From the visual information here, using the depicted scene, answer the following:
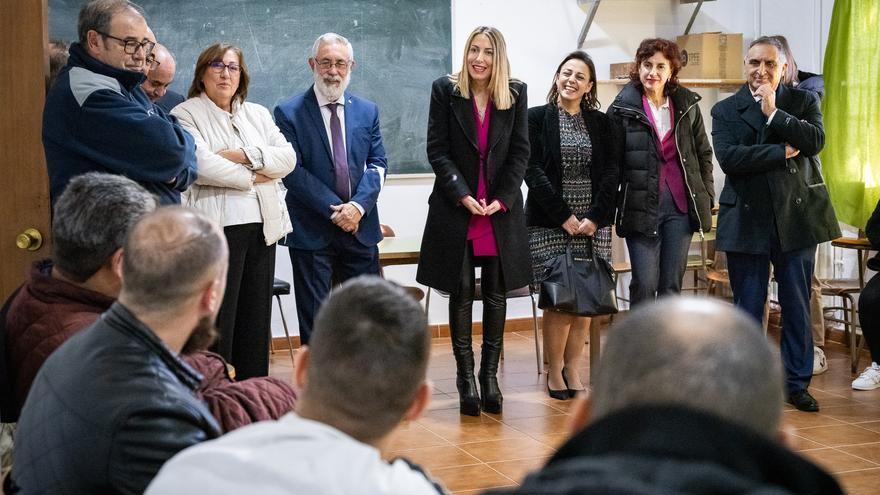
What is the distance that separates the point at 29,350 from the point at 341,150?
267 centimetres

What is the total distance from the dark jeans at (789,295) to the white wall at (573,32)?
2.16 meters

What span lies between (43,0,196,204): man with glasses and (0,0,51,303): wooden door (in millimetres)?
103

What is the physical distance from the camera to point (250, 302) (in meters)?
4.15

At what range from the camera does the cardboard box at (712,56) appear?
685cm

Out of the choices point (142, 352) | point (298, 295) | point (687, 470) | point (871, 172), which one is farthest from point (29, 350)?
point (871, 172)

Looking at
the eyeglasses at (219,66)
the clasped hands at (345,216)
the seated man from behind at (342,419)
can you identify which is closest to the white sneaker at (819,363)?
the clasped hands at (345,216)

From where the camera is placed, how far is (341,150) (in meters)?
4.81

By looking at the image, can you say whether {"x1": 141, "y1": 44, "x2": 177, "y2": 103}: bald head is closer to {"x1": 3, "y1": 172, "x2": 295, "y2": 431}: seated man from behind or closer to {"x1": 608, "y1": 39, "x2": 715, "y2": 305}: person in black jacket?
{"x1": 608, "y1": 39, "x2": 715, "y2": 305}: person in black jacket

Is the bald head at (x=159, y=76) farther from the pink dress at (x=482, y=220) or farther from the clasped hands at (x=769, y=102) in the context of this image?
the clasped hands at (x=769, y=102)

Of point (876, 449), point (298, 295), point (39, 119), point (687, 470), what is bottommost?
point (876, 449)

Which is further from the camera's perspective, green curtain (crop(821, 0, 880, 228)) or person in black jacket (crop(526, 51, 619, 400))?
green curtain (crop(821, 0, 880, 228))

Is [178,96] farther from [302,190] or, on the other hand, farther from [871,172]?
[871,172]

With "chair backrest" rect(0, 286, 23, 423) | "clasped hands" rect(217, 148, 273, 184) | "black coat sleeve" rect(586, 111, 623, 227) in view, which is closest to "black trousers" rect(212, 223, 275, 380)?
Result: "clasped hands" rect(217, 148, 273, 184)

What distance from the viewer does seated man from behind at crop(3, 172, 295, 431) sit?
223cm
